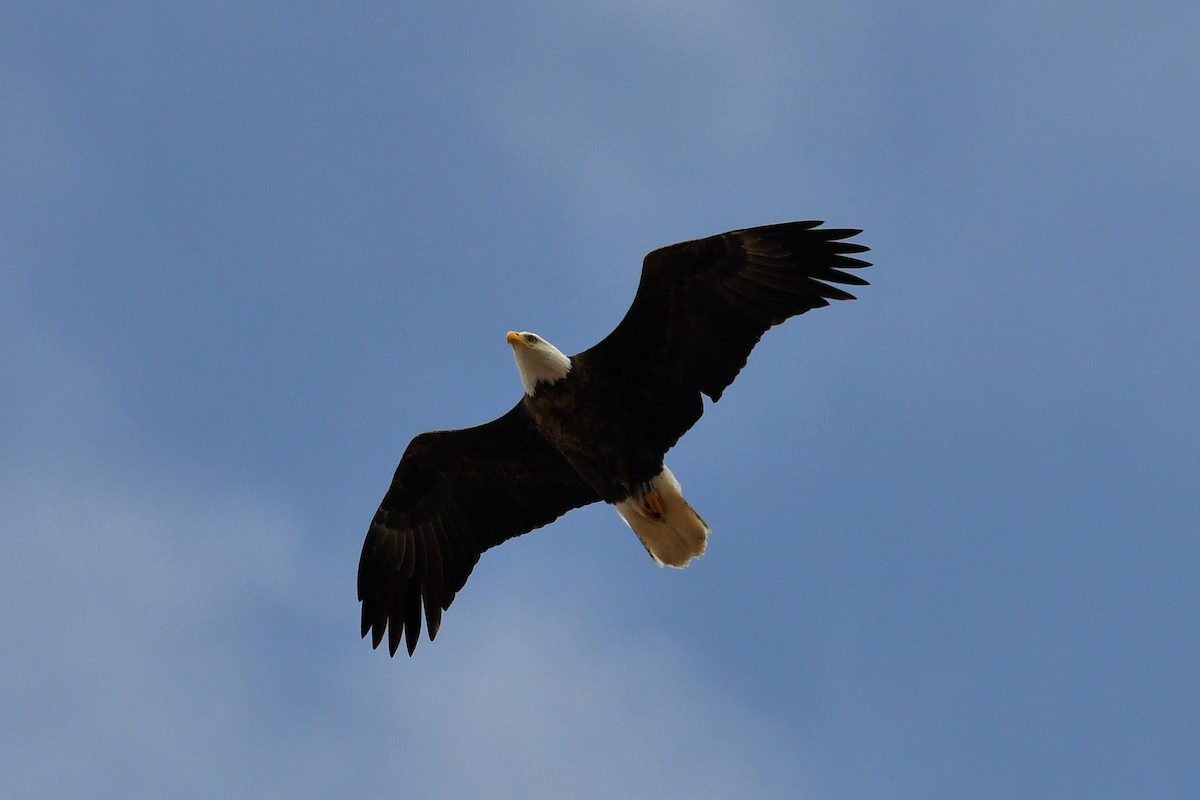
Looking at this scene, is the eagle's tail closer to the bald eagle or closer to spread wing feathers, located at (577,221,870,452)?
the bald eagle

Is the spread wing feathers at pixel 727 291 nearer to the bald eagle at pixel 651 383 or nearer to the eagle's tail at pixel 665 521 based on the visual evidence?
the bald eagle at pixel 651 383

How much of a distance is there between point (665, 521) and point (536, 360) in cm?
188

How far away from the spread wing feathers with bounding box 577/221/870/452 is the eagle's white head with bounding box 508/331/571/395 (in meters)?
0.33

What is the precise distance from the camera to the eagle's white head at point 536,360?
12531 millimetres

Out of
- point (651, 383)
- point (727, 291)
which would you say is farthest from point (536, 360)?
point (727, 291)

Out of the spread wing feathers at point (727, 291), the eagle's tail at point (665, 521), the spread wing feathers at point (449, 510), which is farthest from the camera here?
the spread wing feathers at point (449, 510)

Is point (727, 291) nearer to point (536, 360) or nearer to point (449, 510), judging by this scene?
point (536, 360)

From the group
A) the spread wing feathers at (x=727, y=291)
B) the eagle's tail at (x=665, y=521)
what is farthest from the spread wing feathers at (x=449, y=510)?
the spread wing feathers at (x=727, y=291)

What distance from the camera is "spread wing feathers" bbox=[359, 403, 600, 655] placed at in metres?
13.5

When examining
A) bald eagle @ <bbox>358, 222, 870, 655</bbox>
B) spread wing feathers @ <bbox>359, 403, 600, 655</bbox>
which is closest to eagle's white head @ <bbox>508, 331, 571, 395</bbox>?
bald eagle @ <bbox>358, 222, 870, 655</bbox>

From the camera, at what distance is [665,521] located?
13.2 meters

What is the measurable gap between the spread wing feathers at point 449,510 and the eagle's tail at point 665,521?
566 millimetres

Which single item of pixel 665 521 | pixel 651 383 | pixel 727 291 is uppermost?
pixel 727 291

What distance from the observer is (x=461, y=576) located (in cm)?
1397
